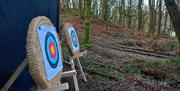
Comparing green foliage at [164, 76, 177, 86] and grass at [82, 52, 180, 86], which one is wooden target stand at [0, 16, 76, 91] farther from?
green foliage at [164, 76, 177, 86]

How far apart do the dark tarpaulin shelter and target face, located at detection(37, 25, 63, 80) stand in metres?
0.52

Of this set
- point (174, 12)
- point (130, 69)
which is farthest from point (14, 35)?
point (174, 12)

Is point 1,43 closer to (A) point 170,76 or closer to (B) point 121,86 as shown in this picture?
(B) point 121,86

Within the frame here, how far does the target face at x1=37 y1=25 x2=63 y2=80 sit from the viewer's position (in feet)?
9.02

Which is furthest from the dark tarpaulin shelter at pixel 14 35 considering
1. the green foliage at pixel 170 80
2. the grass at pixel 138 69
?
the green foliage at pixel 170 80

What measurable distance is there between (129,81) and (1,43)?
160 inches

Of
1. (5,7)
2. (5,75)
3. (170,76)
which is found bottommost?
(170,76)

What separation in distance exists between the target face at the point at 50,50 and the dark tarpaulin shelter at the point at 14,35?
516mm

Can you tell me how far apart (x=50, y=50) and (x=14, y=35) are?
0.74 m

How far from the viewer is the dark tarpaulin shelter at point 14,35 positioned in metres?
3.28

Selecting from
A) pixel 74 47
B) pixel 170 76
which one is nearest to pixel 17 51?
pixel 74 47

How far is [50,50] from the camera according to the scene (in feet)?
9.88

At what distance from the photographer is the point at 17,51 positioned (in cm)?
371

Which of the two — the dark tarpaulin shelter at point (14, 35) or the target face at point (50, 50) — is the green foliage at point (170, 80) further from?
the target face at point (50, 50)
